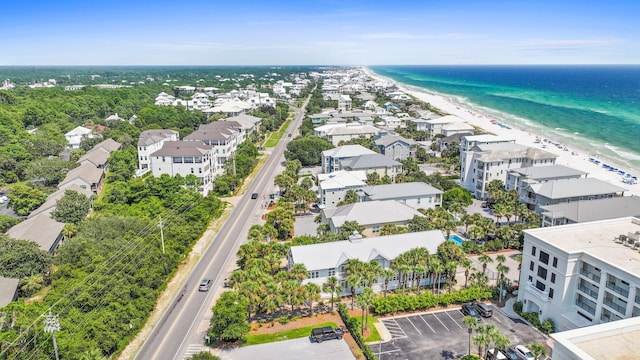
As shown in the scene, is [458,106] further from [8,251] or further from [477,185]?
[8,251]

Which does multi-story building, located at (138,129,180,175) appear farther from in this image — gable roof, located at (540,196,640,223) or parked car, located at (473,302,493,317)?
gable roof, located at (540,196,640,223)

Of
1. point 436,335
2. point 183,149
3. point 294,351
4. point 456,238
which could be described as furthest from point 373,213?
point 183,149

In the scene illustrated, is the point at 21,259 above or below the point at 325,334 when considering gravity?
above

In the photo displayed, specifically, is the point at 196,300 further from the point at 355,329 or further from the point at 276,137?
the point at 276,137

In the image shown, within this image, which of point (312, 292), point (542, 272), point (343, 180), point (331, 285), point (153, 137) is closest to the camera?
point (312, 292)

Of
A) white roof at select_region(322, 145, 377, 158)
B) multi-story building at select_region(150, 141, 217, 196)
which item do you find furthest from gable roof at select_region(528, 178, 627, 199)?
multi-story building at select_region(150, 141, 217, 196)

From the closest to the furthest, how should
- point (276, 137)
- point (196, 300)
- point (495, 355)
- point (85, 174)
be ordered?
1. point (495, 355)
2. point (196, 300)
3. point (85, 174)
4. point (276, 137)

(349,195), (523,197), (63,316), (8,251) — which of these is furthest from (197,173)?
(523,197)

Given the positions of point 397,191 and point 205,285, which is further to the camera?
point 397,191

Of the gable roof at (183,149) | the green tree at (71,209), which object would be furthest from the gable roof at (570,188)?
the green tree at (71,209)
